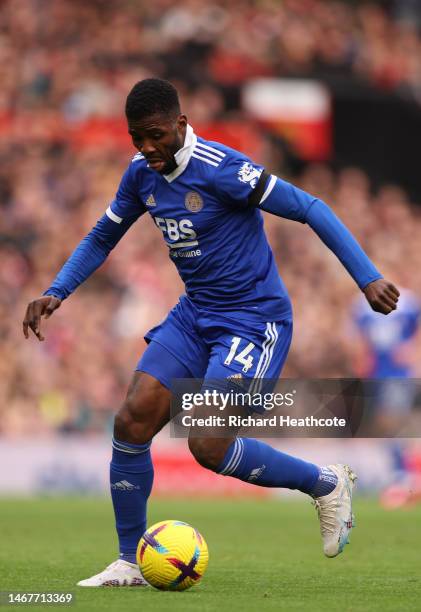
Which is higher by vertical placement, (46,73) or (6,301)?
(46,73)

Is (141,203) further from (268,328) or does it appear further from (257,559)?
(257,559)

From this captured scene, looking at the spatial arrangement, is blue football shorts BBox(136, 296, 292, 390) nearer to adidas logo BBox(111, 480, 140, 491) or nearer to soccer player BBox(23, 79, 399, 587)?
soccer player BBox(23, 79, 399, 587)

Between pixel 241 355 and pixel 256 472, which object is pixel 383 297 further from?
pixel 256 472

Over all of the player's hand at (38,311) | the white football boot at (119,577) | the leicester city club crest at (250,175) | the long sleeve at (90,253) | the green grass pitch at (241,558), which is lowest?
the green grass pitch at (241,558)

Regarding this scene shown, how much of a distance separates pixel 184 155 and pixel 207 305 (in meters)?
0.74

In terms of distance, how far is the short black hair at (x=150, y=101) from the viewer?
5.90m

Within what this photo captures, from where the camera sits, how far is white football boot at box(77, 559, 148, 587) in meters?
6.09

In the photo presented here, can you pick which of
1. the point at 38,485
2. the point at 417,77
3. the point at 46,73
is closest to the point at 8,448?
the point at 38,485

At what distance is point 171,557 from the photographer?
5789 mm

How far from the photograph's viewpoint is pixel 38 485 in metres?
14.4

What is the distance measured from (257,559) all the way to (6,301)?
872 centimetres

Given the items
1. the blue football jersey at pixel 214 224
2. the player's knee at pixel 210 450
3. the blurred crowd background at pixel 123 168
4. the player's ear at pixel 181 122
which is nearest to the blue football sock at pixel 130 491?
the player's knee at pixel 210 450

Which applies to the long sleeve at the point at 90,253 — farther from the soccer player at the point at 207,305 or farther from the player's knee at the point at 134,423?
the player's knee at the point at 134,423

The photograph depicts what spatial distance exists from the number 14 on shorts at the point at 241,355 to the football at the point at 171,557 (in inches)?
32.0
